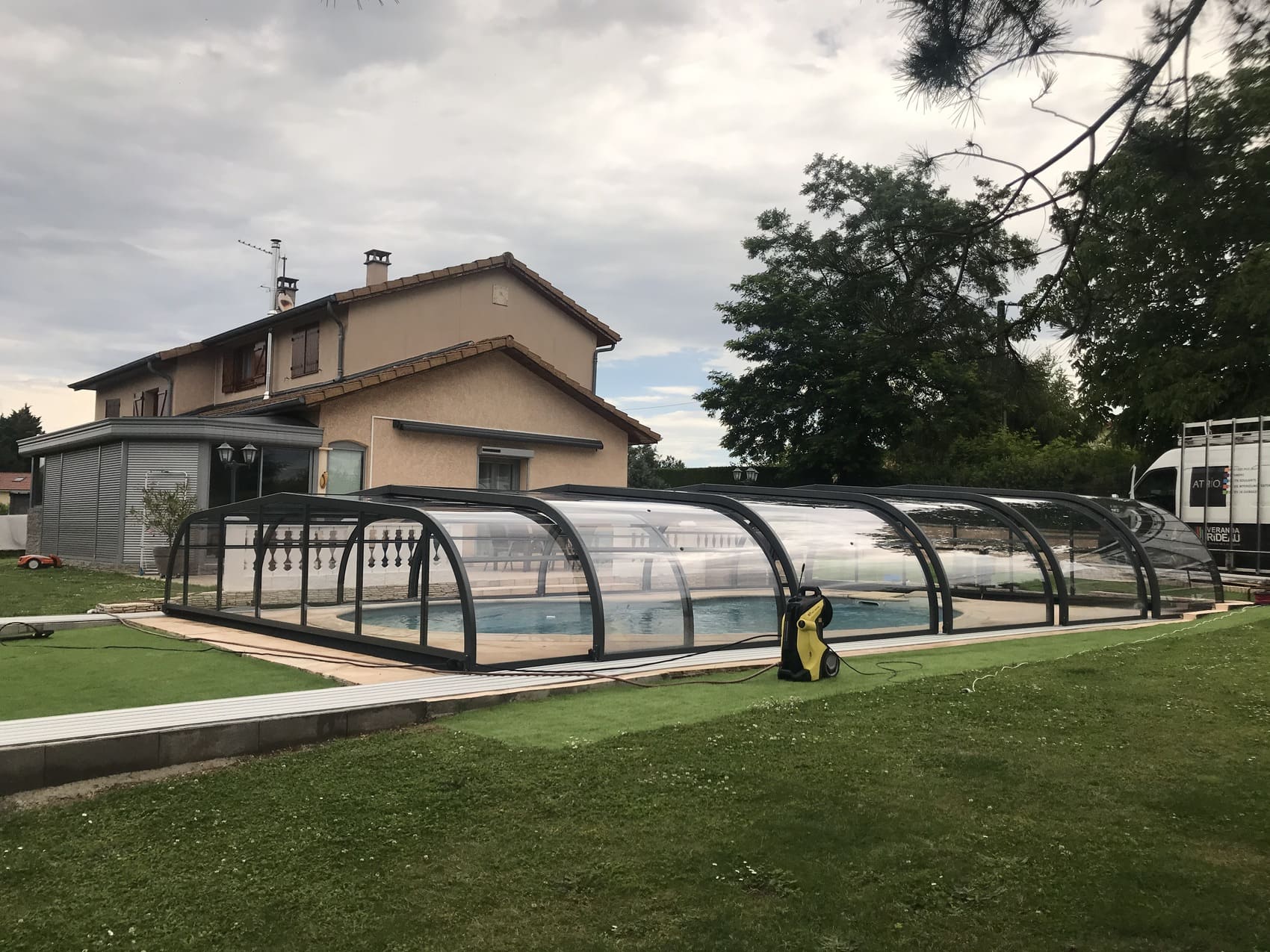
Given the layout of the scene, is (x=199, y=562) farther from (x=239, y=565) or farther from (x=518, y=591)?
(x=518, y=591)

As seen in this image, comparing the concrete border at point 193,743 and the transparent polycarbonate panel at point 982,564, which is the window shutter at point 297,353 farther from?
the concrete border at point 193,743

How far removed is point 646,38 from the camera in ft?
17.5

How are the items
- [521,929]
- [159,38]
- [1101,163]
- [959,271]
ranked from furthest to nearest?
[159,38]
[959,271]
[1101,163]
[521,929]

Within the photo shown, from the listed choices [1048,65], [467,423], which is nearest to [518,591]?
[1048,65]

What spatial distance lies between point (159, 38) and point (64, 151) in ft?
33.1

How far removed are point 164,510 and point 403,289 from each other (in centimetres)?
909

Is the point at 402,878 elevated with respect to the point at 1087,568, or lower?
lower

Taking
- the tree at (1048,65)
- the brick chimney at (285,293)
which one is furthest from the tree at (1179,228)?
the brick chimney at (285,293)

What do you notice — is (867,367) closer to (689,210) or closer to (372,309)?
(689,210)

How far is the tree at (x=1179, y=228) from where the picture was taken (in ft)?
14.0

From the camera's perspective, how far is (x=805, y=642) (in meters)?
7.48

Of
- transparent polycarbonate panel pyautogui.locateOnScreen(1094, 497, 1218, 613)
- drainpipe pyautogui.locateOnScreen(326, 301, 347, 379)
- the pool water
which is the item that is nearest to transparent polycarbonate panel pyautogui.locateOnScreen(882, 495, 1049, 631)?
the pool water

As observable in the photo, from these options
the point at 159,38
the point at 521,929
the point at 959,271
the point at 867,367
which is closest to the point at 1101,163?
the point at 959,271

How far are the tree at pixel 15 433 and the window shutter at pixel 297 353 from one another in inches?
2470
